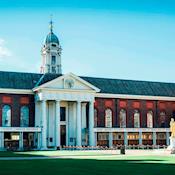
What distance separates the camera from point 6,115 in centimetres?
7250

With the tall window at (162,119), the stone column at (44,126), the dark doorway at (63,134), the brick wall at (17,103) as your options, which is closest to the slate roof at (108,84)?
the brick wall at (17,103)

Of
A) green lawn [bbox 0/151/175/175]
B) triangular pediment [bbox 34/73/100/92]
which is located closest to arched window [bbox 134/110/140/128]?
triangular pediment [bbox 34/73/100/92]

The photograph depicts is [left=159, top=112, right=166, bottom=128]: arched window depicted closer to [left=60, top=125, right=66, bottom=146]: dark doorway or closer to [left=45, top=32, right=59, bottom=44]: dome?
[left=60, top=125, right=66, bottom=146]: dark doorway

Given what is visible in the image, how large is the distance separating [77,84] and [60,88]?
12.0 feet

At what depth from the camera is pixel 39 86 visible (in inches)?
2795

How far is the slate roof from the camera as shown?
74.6 metres

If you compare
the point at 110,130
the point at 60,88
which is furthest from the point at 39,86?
the point at 110,130

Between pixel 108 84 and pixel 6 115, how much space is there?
71.2 feet

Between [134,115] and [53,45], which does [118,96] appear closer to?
[134,115]

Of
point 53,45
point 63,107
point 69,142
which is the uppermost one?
→ point 53,45

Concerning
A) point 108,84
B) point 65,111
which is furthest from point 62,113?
point 108,84

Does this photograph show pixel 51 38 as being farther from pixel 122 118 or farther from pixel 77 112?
pixel 77 112

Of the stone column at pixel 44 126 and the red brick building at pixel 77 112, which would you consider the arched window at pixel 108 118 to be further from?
the stone column at pixel 44 126

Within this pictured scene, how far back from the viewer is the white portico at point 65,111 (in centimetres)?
7131
